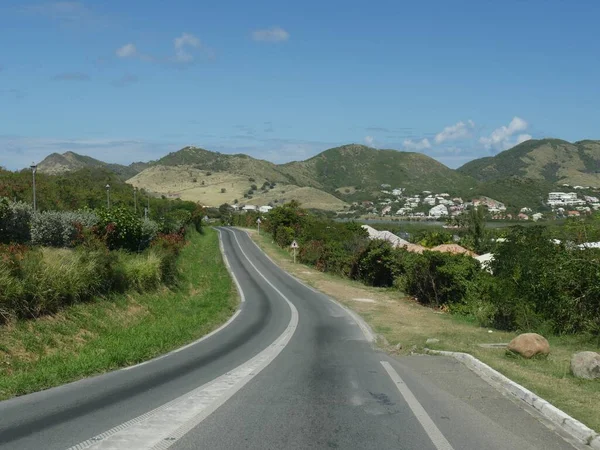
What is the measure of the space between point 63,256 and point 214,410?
12897 mm

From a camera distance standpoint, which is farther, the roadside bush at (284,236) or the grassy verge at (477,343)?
the roadside bush at (284,236)

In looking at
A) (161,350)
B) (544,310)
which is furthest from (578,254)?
(161,350)

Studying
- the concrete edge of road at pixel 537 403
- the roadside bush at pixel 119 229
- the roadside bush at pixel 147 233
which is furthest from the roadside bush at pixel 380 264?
the concrete edge of road at pixel 537 403

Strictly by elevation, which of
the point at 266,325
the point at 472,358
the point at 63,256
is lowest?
the point at 266,325

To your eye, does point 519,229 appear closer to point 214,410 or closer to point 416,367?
point 416,367

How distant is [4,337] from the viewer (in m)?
13.1

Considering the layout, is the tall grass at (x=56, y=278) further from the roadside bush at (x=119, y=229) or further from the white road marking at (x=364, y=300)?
the white road marking at (x=364, y=300)

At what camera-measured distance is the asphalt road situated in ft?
20.6

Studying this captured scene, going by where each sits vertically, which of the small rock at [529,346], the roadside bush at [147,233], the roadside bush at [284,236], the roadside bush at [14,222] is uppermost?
the roadside bush at [14,222]

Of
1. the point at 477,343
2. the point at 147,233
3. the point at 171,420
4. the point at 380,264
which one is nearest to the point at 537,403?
the point at 171,420

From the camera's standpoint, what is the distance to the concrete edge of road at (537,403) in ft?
21.0

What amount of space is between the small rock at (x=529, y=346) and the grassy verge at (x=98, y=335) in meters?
7.66

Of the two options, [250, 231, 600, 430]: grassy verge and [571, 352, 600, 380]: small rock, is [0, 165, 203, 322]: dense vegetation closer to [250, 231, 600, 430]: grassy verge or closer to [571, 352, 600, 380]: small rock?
[250, 231, 600, 430]: grassy verge

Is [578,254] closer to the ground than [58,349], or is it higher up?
higher up
